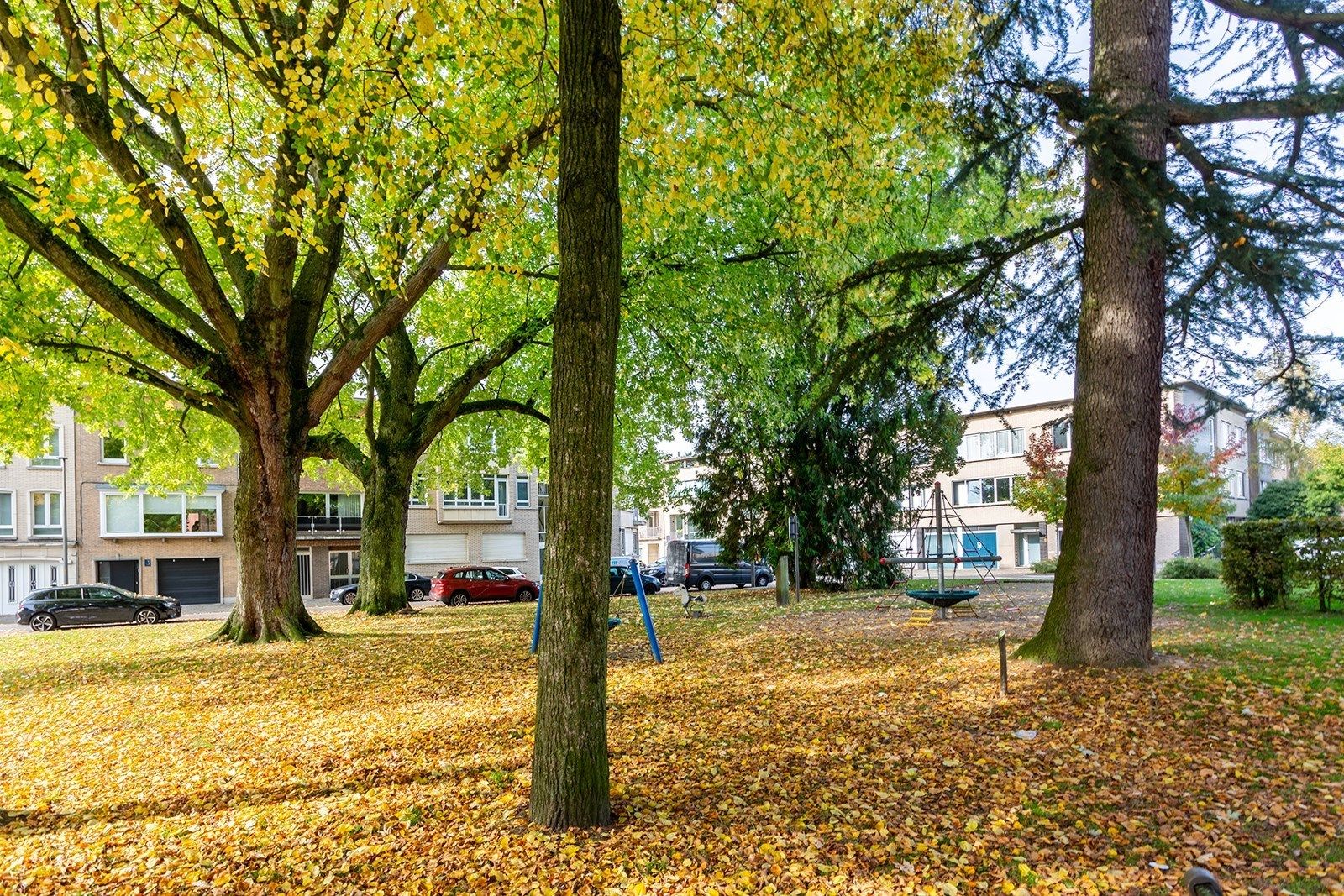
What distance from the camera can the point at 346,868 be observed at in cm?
407

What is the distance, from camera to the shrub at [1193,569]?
2460cm

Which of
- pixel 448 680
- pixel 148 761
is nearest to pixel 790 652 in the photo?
pixel 448 680

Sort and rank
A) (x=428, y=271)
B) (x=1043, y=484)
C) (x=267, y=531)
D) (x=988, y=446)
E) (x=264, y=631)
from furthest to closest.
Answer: (x=988, y=446) < (x=1043, y=484) < (x=264, y=631) < (x=267, y=531) < (x=428, y=271)

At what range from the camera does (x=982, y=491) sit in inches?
1858

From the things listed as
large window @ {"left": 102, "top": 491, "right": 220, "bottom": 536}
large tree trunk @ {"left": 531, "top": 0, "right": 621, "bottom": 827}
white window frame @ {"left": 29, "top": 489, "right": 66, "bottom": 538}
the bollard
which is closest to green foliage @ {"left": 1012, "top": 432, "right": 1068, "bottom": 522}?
large tree trunk @ {"left": 531, "top": 0, "right": 621, "bottom": 827}

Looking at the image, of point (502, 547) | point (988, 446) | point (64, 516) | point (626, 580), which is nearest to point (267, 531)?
point (626, 580)

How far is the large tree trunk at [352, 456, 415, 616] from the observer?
58.5 feet

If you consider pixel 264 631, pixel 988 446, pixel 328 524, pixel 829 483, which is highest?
pixel 988 446

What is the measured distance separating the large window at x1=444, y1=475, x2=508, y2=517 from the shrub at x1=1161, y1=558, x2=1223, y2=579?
3221cm

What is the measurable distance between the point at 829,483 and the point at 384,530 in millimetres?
11533

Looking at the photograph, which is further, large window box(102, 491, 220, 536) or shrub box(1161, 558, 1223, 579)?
large window box(102, 491, 220, 536)

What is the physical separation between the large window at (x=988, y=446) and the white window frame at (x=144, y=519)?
3825 cm

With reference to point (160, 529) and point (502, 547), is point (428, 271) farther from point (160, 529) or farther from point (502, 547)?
point (502, 547)

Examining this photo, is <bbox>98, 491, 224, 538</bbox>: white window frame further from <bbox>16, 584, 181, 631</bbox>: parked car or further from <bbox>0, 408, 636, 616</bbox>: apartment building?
<bbox>16, 584, 181, 631</bbox>: parked car
